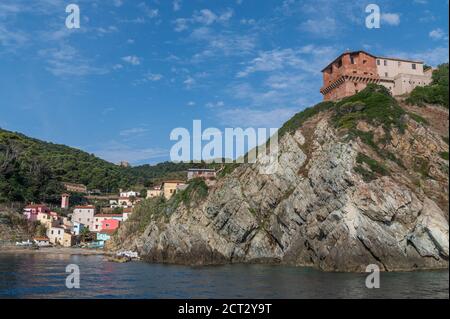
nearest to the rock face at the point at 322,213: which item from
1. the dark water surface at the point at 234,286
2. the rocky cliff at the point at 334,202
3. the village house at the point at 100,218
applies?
the rocky cliff at the point at 334,202

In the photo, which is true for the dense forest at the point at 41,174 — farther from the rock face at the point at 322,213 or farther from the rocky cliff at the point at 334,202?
the rock face at the point at 322,213

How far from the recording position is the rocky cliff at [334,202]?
44.9m

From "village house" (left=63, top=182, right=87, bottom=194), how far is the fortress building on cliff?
10769 centimetres

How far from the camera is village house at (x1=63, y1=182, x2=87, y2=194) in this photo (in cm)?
15075

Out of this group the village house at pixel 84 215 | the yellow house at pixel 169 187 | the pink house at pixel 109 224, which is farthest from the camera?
the village house at pixel 84 215

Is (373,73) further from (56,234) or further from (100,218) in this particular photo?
(56,234)

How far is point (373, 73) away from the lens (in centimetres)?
7762

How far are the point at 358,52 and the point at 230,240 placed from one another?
42996 millimetres

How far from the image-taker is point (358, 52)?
77.4 metres

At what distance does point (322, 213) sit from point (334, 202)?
2.42 meters

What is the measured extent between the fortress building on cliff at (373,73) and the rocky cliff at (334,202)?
23.8 ft
